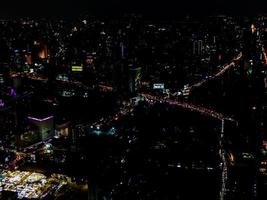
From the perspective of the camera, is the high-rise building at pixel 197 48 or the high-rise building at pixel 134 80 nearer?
the high-rise building at pixel 134 80

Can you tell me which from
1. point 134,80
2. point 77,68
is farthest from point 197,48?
point 134,80

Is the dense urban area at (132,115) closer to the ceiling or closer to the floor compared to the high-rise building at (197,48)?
closer to the floor

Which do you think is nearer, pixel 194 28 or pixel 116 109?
pixel 116 109

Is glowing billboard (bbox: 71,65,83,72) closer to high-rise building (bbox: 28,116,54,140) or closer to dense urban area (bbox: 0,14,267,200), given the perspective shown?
dense urban area (bbox: 0,14,267,200)

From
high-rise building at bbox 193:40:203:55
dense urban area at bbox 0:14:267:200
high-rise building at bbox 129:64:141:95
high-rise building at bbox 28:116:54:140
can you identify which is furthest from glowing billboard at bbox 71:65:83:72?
high-rise building at bbox 28:116:54:140

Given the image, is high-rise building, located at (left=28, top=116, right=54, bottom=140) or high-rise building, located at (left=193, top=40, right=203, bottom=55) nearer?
high-rise building, located at (left=28, top=116, right=54, bottom=140)

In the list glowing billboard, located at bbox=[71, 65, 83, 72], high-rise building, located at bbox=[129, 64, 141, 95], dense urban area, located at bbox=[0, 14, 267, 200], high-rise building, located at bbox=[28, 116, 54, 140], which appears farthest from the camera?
glowing billboard, located at bbox=[71, 65, 83, 72]

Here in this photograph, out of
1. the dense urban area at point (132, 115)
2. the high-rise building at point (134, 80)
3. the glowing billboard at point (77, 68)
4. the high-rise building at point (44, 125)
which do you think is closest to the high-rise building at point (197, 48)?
the dense urban area at point (132, 115)

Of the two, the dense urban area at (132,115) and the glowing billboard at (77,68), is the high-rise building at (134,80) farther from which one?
the glowing billboard at (77,68)

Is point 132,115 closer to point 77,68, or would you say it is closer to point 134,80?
point 134,80

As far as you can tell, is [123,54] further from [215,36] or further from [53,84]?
[215,36]

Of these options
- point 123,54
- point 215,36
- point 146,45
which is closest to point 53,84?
point 123,54
